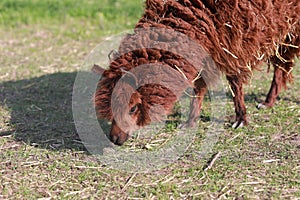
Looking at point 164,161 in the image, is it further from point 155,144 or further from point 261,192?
point 261,192

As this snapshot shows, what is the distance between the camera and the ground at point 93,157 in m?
4.51

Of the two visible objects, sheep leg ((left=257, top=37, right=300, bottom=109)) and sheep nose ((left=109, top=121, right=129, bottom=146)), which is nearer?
sheep nose ((left=109, top=121, right=129, bottom=146))

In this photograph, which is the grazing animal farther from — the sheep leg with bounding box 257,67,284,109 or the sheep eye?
the sheep leg with bounding box 257,67,284,109

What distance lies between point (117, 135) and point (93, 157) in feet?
1.19

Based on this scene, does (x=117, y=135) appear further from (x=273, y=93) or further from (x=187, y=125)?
(x=273, y=93)

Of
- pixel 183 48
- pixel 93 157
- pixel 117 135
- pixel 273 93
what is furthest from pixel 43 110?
pixel 273 93

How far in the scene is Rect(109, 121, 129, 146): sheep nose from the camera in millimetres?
5011

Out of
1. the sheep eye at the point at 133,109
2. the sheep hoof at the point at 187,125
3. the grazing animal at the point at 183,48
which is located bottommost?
the sheep hoof at the point at 187,125

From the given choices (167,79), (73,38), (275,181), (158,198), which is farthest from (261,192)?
(73,38)

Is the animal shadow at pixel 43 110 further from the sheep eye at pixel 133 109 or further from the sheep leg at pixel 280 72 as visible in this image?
the sheep leg at pixel 280 72

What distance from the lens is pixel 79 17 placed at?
10609mm

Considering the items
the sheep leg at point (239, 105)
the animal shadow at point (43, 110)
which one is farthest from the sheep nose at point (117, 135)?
the sheep leg at point (239, 105)

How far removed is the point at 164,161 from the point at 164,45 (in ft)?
3.82

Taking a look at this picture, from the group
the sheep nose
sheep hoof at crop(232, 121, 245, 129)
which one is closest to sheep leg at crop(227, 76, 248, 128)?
sheep hoof at crop(232, 121, 245, 129)
